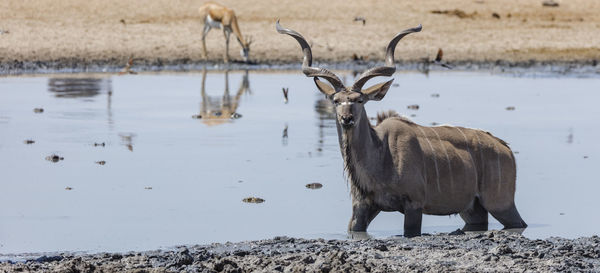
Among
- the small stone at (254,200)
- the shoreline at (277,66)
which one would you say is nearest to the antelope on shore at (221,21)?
the shoreline at (277,66)

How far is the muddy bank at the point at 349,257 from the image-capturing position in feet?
21.0

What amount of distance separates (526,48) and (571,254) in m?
21.6

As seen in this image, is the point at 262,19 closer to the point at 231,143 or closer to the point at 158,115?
the point at 158,115

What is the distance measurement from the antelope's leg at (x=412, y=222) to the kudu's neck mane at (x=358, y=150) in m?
0.33

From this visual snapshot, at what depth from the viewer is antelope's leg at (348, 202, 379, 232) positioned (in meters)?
7.86

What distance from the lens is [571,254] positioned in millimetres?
6879

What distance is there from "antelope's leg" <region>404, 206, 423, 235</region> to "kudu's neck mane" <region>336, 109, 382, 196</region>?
0.33 m

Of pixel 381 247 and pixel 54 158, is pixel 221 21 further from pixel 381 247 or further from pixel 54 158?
pixel 381 247

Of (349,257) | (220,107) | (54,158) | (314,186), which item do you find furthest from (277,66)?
(349,257)

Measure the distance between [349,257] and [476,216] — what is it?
2096mm

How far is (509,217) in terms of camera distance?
8.34 m

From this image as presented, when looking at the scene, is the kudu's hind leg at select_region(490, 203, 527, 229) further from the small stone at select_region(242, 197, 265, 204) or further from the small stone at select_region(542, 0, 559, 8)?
the small stone at select_region(542, 0, 559, 8)

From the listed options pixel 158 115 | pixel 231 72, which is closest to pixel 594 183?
pixel 158 115

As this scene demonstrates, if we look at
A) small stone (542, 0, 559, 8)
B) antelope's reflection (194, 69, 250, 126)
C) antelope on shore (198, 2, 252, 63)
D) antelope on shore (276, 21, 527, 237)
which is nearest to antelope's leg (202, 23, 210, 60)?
antelope on shore (198, 2, 252, 63)
